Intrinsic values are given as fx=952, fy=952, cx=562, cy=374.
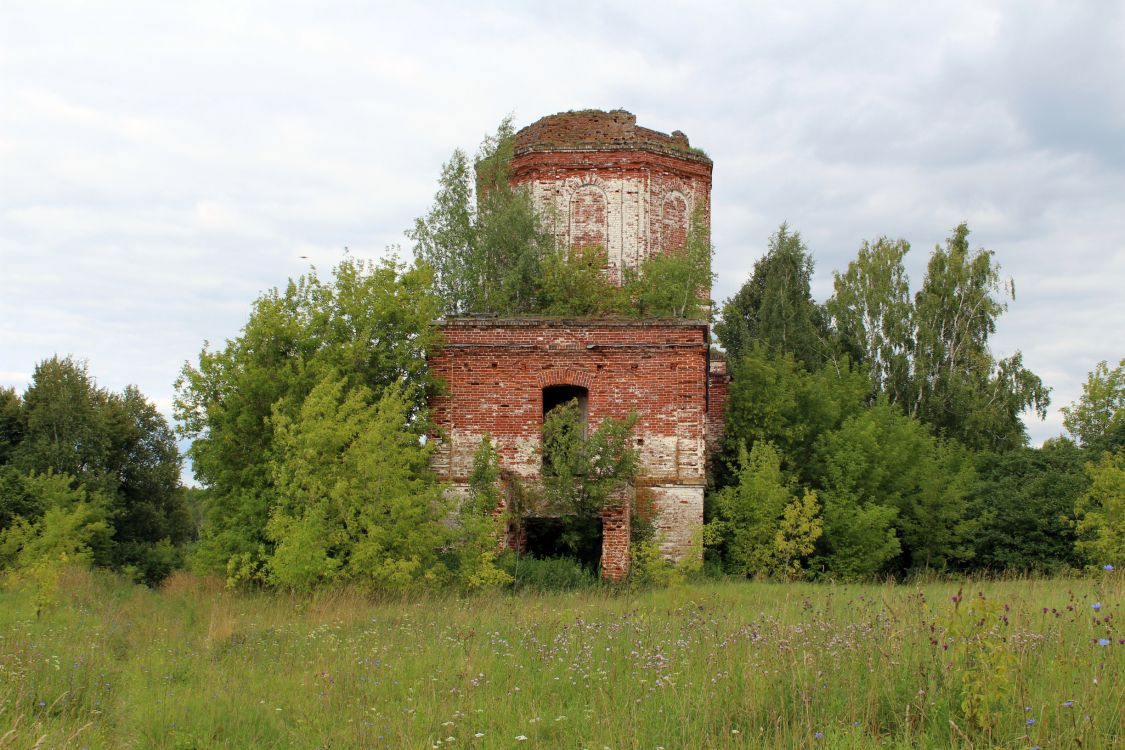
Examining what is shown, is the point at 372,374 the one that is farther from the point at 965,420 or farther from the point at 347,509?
the point at 965,420

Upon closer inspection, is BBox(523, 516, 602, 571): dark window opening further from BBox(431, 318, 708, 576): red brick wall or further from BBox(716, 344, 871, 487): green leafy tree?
BBox(716, 344, 871, 487): green leafy tree

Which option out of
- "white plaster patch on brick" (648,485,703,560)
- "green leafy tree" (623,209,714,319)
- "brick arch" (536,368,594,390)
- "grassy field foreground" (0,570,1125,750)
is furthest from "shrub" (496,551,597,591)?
"green leafy tree" (623,209,714,319)

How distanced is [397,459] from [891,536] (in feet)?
36.1

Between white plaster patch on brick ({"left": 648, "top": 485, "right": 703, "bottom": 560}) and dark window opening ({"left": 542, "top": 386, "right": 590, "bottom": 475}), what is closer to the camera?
white plaster patch on brick ({"left": 648, "top": 485, "right": 703, "bottom": 560})

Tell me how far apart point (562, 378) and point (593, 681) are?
37.8 ft

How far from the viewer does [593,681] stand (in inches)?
289

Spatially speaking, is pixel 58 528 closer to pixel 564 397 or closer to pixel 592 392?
pixel 564 397

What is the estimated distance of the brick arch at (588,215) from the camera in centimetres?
2691

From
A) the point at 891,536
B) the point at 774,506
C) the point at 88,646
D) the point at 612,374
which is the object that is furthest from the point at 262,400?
the point at 891,536

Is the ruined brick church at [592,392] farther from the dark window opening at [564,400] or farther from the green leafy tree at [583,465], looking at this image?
the green leafy tree at [583,465]

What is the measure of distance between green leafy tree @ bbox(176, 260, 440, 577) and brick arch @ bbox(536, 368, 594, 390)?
2222 mm

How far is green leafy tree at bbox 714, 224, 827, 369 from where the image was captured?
32.9 m

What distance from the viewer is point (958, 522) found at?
23234 millimetres

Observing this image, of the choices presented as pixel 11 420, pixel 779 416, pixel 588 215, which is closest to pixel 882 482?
pixel 779 416
